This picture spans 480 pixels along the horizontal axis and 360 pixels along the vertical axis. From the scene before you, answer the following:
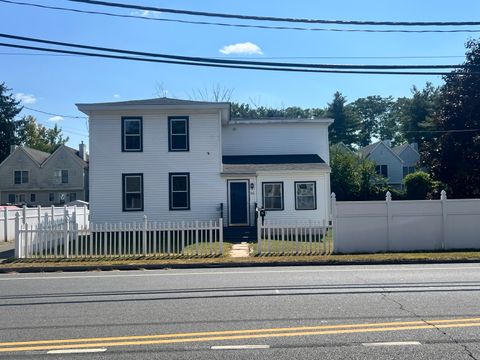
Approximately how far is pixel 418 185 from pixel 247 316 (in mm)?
34045

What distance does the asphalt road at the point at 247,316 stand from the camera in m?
5.60

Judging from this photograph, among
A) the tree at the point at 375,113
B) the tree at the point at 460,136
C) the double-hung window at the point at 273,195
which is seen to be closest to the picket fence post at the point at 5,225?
the double-hung window at the point at 273,195

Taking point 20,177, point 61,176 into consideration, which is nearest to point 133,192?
point 61,176

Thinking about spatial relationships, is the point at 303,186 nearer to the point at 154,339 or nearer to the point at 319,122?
the point at 319,122

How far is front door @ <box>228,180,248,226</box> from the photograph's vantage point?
77.1 feet

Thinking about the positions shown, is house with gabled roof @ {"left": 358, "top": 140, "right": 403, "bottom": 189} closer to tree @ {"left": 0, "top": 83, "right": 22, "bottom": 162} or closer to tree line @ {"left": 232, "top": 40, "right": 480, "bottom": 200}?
tree line @ {"left": 232, "top": 40, "right": 480, "bottom": 200}

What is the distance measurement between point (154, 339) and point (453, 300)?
500 cm

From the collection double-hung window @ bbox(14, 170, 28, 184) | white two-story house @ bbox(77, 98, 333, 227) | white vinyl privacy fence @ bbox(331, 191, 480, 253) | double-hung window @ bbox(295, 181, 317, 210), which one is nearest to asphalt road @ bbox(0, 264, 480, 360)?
white vinyl privacy fence @ bbox(331, 191, 480, 253)

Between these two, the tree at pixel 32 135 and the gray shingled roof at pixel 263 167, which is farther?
the tree at pixel 32 135

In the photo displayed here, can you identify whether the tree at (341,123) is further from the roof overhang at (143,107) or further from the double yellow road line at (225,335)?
the double yellow road line at (225,335)

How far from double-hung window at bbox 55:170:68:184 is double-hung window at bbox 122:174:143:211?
36359mm

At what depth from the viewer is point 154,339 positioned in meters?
6.07

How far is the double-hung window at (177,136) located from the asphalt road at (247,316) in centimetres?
1215

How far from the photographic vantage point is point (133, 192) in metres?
23.2
